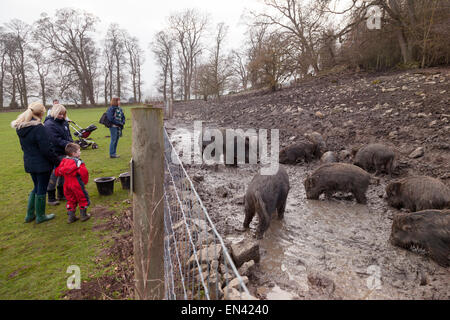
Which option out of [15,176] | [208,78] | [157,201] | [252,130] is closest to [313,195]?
[157,201]

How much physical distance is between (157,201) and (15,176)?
6.84 meters

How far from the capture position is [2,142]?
12398 mm

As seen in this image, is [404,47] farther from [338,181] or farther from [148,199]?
[148,199]

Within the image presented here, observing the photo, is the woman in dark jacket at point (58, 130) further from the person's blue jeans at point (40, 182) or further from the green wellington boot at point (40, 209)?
the green wellington boot at point (40, 209)

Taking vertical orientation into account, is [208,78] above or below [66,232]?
above

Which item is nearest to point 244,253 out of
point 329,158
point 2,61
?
point 329,158

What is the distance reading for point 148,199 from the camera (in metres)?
2.26

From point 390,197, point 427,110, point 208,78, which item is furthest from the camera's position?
point 208,78

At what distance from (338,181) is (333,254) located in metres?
2.03

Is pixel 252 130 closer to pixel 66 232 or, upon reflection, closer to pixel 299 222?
pixel 299 222

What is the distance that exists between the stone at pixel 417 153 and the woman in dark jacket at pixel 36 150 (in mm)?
7779

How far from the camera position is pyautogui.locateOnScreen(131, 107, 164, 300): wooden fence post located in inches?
85.4

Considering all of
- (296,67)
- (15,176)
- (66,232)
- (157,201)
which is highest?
(296,67)

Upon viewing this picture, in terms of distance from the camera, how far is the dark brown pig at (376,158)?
616 centimetres
